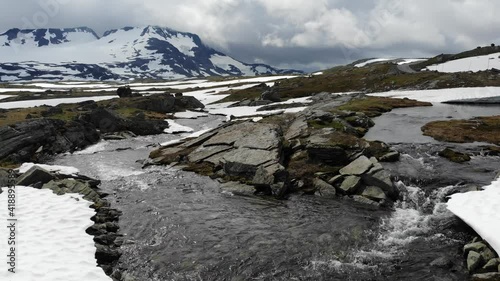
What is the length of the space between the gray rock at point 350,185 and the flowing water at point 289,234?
4.38ft

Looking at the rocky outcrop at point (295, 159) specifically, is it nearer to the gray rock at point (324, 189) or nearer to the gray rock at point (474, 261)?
the gray rock at point (324, 189)

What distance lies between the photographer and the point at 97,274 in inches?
674

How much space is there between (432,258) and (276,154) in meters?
19.1

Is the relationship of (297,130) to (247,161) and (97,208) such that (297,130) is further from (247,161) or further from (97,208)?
(97,208)

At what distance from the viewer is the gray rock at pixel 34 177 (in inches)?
1209

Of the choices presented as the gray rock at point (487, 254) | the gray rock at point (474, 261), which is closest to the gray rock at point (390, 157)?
the gray rock at point (487, 254)

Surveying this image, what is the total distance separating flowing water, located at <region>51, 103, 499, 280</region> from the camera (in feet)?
61.0

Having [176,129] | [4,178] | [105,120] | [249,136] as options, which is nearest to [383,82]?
[176,129]

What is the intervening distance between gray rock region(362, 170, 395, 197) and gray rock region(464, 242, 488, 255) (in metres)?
9.74

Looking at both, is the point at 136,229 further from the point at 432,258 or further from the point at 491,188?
the point at 491,188

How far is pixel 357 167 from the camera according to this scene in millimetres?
31797

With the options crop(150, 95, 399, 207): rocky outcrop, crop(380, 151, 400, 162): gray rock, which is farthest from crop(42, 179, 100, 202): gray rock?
crop(380, 151, 400, 162): gray rock

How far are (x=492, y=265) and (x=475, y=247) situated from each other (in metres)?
1.79

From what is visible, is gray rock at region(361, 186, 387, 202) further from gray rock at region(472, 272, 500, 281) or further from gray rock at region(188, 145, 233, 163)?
gray rock at region(188, 145, 233, 163)
